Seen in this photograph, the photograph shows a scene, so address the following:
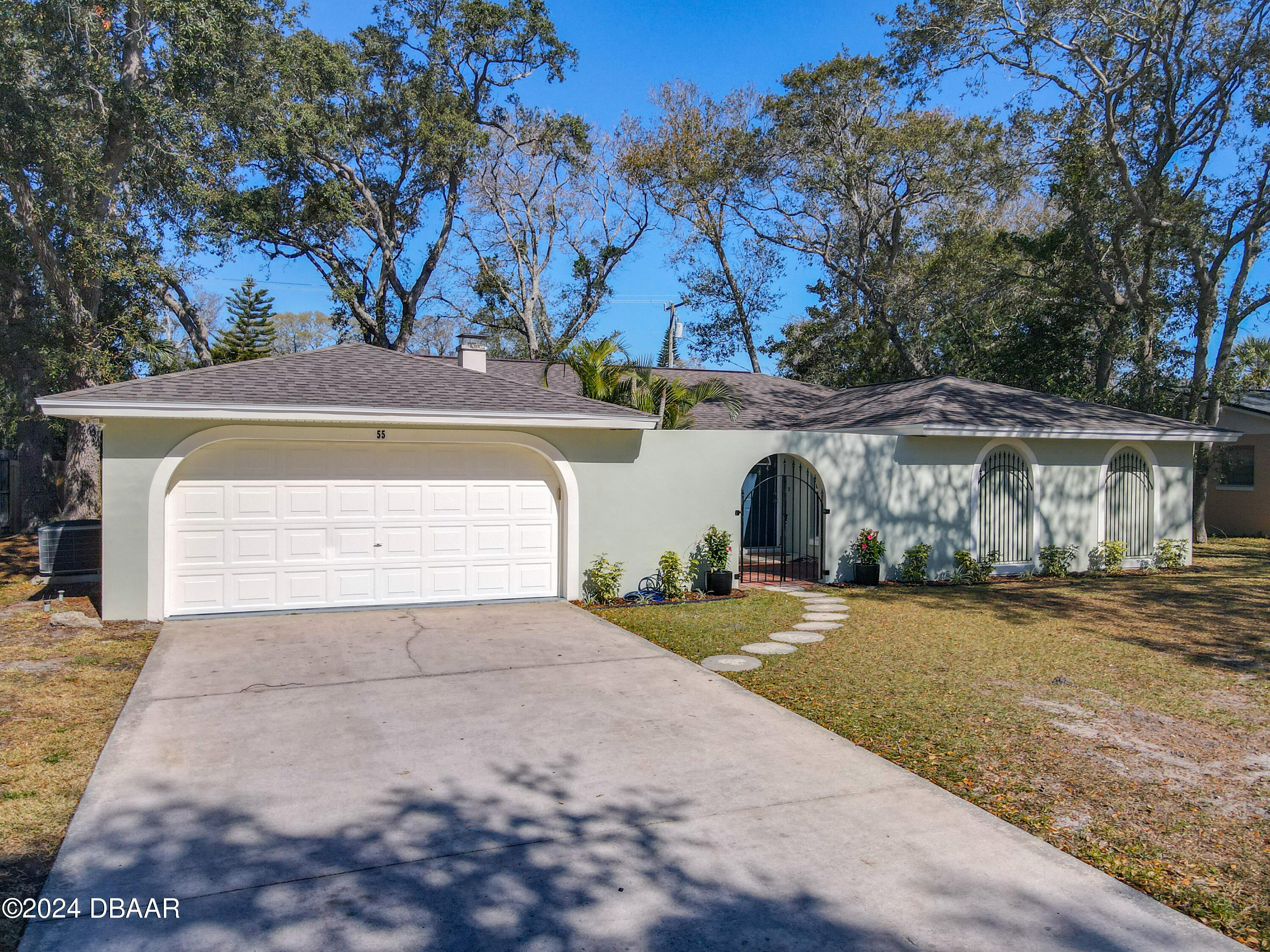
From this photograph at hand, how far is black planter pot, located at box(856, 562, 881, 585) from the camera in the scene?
1260 cm

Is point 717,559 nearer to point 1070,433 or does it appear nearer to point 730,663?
point 730,663

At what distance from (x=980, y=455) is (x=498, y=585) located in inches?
331

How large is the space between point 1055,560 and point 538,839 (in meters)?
12.6

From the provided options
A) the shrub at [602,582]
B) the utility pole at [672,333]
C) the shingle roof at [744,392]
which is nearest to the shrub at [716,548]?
the shrub at [602,582]

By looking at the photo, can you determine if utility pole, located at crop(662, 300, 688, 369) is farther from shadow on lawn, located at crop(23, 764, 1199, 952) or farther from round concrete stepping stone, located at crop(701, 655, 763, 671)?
shadow on lawn, located at crop(23, 764, 1199, 952)

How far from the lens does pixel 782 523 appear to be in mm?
14117

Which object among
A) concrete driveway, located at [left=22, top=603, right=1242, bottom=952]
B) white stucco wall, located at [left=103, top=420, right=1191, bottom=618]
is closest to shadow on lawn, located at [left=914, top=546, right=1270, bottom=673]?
white stucco wall, located at [left=103, top=420, right=1191, bottom=618]

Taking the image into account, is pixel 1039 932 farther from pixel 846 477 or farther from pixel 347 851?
pixel 846 477

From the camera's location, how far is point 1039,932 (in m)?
3.12

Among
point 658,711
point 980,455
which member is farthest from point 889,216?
point 658,711

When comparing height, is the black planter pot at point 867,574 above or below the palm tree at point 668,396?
below

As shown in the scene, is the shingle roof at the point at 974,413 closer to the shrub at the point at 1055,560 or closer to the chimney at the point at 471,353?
the shrub at the point at 1055,560

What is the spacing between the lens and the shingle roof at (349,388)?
8.91 metres

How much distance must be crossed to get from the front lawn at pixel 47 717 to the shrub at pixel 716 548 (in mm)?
6941
